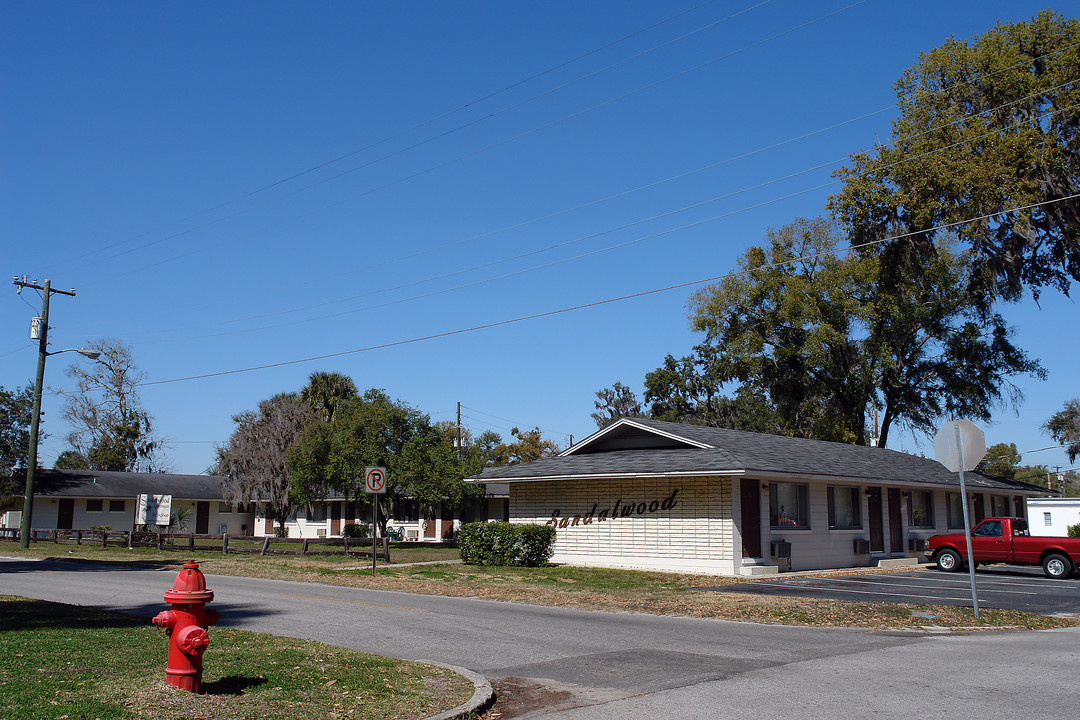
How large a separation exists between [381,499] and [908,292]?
28264mm

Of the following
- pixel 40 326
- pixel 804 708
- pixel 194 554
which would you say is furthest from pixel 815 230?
pixel 804 708

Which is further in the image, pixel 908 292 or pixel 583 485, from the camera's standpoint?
pixel 908 292

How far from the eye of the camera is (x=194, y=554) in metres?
31.5

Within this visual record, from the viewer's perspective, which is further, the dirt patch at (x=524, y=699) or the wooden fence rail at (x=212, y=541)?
the wooden fence rail at (x=212, y=541)

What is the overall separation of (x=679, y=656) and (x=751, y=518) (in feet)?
49.4

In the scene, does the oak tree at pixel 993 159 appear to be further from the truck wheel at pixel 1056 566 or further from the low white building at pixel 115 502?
the low white building at pixel 115 502

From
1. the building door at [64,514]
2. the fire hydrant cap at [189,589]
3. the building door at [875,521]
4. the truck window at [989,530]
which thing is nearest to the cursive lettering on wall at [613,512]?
the building door at [875,521]

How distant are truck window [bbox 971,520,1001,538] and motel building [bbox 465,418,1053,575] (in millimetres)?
3430

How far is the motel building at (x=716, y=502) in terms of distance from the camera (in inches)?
967

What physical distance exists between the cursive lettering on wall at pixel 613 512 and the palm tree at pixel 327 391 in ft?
105

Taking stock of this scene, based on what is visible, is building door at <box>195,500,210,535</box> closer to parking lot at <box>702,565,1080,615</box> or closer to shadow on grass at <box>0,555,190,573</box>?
shadow on grass at <box>0,555,190,573</box>

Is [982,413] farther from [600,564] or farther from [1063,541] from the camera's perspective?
[600,564]

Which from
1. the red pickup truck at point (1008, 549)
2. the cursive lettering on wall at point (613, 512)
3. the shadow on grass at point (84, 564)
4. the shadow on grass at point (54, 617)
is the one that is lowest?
the shadow on grass at point (84, 564)

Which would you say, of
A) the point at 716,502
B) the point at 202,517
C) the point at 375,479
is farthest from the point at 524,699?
the point at 202,517
